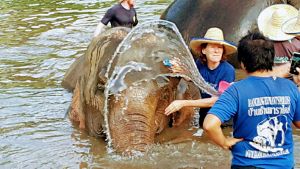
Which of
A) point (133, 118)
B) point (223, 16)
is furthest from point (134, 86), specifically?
point (223, 16)

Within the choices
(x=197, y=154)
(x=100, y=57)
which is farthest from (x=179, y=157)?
(x=100, y=57)

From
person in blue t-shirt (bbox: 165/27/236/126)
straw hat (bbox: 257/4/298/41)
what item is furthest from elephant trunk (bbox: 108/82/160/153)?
straw hat (bbox: 257/4/298/41)

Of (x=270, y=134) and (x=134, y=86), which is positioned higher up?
(x=270, y=134)

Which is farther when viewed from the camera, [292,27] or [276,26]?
[276,26]

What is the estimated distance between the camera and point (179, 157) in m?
5.85

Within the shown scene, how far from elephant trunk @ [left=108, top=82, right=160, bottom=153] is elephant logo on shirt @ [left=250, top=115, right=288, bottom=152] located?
1.78 m

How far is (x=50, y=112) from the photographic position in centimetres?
761

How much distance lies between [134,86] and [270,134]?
204 cm

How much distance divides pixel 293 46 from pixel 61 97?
3.49m

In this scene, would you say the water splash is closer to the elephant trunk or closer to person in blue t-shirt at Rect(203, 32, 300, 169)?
the elephant trunk

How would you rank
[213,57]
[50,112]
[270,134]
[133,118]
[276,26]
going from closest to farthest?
[270,134] → [133,118] → [276,26] → [213,57] → [50,112]

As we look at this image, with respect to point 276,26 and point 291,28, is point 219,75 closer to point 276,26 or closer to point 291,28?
point 276,26

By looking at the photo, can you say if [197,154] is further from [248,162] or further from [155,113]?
[248,162]

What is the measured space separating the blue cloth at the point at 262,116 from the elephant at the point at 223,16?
5074mm
